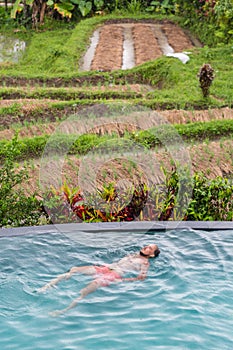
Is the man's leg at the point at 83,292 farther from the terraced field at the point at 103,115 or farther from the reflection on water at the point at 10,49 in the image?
the reflection on water at the point at 10,49

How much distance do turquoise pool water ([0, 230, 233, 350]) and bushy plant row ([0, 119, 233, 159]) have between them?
2.21m

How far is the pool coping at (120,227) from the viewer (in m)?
6.26

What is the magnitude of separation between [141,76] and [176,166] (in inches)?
249

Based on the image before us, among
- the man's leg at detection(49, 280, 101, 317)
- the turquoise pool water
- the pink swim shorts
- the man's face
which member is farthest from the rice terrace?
the man's leg at detection(49, 280, 101, 317)

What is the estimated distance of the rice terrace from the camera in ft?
23.0

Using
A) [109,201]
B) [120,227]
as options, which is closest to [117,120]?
[109,201]

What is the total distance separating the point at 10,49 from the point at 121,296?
41.9 feet

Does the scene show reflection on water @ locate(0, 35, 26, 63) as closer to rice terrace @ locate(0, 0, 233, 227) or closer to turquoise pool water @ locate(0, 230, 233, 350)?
rice terrace @ locate(0, 0, 233, 227)

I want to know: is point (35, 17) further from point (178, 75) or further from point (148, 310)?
point (148, 310)

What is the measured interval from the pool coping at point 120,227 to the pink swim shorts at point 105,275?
519 mm

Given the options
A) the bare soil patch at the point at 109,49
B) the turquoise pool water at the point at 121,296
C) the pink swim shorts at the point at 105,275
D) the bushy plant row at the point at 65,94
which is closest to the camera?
the turquoise pool water at the point at 121,296

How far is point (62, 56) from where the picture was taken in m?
15.3

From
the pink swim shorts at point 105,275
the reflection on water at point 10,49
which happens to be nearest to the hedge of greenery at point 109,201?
the pink swim shorts at point 105,275

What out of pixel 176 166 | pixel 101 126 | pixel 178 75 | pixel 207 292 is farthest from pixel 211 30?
pixel 207 292
